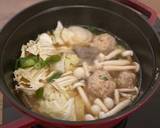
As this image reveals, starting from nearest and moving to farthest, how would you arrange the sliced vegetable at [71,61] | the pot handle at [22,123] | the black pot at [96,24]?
the pot handle at [22,123], the black pot at [96,24], the sliced vegetable at [71,61]

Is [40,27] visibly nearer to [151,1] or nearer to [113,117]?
[113,117]

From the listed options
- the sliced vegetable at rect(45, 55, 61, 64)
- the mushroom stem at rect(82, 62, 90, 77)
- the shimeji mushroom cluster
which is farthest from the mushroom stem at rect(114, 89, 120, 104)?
the sliced vegetable at rect(45, 55, 61, 64)

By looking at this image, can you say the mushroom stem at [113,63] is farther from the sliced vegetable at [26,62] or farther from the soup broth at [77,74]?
the sliced vegetable at [26,62]

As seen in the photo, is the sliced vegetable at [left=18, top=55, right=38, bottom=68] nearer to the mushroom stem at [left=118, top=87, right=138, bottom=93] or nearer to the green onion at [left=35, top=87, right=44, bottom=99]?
the green onion at [left=35, top=87, right=44, bottom=99]

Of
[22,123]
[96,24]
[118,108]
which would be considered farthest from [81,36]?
[22,123]

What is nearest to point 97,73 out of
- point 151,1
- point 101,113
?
point 101,113

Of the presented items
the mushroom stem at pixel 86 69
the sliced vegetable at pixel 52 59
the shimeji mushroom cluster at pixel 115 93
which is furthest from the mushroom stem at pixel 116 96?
the sliced vegetable at pixel 52 59
